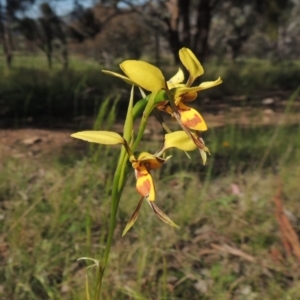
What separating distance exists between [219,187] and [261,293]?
98 cm

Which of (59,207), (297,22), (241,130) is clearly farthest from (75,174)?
(297,22)

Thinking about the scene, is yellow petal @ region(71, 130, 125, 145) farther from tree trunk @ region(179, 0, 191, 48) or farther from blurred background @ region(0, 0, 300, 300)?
tree trunk @ region(179, 0, 191, 48)

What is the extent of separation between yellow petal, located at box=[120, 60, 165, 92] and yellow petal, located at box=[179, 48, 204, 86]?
0.14 feet

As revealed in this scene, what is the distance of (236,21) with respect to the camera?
19984mm

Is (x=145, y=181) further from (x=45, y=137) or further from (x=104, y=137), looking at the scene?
(x=45, y=137)

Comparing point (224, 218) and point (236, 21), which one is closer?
point (224, 218)

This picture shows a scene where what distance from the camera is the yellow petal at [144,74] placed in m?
0.70

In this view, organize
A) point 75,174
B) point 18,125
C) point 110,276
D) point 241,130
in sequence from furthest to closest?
point 18,125 < point 241,130 < point 75,174 < point 110,276

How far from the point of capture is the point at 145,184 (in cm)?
76

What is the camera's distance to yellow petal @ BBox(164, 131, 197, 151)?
0.78 metres

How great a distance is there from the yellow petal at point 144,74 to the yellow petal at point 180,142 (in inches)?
3.2

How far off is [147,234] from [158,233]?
55 millimetres

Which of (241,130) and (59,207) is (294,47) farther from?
(59,207)

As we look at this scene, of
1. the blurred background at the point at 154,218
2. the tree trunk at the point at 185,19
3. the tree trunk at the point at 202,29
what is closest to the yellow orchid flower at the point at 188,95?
the blurred background at the point at 154,218
